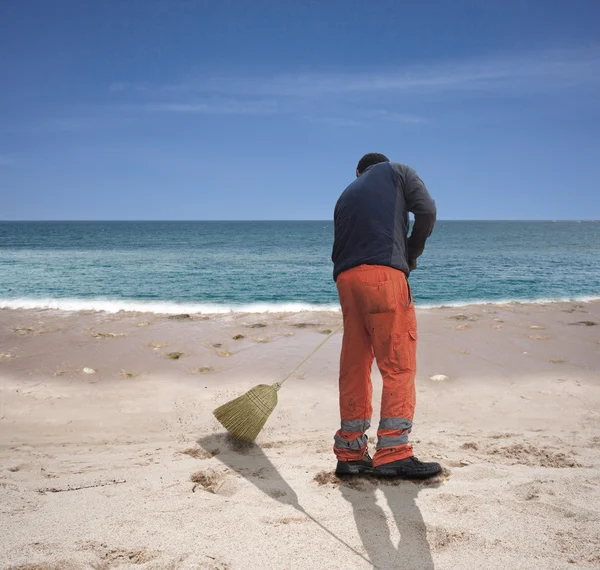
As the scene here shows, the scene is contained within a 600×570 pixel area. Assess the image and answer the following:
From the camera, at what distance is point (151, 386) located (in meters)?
4.97

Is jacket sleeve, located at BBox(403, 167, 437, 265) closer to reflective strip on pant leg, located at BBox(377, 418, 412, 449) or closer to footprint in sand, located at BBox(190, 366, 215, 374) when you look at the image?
reflective strip on pant leg, located at BBox(377, 418, 412, 449)

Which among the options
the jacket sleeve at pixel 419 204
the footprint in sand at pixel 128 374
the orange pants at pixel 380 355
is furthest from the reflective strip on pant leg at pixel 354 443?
the footprint in sand at pixel 128 374

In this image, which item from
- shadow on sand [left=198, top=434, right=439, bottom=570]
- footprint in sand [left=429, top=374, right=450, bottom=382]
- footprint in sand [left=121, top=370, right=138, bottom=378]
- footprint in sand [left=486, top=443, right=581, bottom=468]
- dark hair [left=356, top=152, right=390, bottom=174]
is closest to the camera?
shadow on sand [left=198, top=434, right=439, bottom=570]

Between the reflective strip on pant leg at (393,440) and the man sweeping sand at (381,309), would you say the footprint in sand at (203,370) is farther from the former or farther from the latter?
the reflective strip on pant leg at (393,440)

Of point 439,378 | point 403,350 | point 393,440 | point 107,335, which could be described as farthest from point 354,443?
point 107,335

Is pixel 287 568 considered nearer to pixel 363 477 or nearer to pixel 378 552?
pixel 378 552

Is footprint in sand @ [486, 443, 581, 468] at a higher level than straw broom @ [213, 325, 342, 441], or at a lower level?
lower

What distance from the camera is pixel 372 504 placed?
106 inches

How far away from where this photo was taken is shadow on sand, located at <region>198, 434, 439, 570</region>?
224cm

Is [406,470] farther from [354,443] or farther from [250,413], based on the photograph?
[250,413]

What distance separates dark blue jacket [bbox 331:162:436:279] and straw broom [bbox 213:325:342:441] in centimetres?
82

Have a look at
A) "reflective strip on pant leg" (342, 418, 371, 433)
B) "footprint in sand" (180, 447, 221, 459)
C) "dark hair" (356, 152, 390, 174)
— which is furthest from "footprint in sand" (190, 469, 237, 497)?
"dark hair" (356, 152, 390, 174)

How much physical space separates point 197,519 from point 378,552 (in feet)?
3.12

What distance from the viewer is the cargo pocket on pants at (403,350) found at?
113 inches
